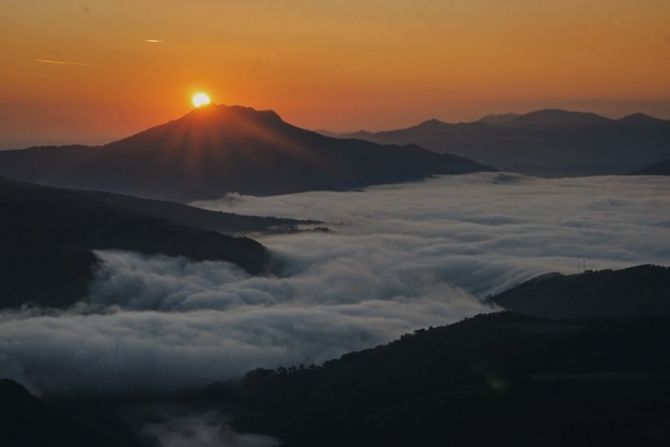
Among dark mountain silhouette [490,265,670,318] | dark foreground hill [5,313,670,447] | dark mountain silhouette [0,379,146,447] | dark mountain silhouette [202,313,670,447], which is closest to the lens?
dark mountain silhouette [202,313,670,447]

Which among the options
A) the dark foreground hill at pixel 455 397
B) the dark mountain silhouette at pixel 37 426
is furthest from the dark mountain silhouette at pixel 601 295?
the dark mountain silhouette at pixel 37 426

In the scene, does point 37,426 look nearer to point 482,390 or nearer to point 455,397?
point 455,397

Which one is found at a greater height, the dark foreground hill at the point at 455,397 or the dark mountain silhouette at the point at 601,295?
the dark mountain silhouette at the point at 601,295

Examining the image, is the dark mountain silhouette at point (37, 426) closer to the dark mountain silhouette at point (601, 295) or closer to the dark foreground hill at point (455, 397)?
the dark foreground hill at point (455, 397)

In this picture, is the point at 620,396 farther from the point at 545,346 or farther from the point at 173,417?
the point at 173,417

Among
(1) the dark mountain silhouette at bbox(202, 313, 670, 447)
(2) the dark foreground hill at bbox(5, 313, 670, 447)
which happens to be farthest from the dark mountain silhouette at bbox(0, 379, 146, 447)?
(1) the dark mountain silhouette at bbox(202, 313, 670, 447)

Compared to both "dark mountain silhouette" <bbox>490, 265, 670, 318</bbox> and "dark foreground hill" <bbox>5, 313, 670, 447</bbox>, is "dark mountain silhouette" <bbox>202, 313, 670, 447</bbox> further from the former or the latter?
"dark mountain silhouette" <bbox>490, 265, 670, 318</bbox>

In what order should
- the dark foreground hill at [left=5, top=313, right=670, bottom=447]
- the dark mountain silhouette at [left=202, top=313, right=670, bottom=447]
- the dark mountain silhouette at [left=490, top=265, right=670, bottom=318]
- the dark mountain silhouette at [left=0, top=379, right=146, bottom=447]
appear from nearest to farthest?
the dark mountain silhouette at [left=202, top=313, right=670, bottom=447] → the dark foreground hill at [left=5, top=313, right=670, bottom=447] → the dark mountain silhouette at [left=0, top=379, right=146, bottom=447] → the dark mountain silhouette at [left=490, top=265, right=670, bottom=318]
